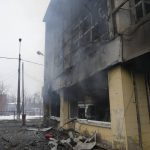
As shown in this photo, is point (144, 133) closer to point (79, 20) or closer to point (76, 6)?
point (79, 20)

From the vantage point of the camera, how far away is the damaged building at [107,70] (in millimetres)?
5562

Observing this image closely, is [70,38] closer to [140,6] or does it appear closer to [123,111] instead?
[140,6]

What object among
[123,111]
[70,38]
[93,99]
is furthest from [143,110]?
[70,38]

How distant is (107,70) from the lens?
6559 millimetres

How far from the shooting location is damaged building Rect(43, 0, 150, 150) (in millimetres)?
5562

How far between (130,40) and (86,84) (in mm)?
3387

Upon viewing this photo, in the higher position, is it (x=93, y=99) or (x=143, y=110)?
(x=93, y=99)

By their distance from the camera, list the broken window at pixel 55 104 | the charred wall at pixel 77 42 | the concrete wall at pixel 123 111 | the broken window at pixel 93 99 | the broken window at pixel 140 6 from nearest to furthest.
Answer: the concrete wall at pixel 123 111 → the broken window at pixel 140 6 → the charred wall at pixel 77 42 → the broken window at pixel 93 99 → the broken window at pixel 55 104

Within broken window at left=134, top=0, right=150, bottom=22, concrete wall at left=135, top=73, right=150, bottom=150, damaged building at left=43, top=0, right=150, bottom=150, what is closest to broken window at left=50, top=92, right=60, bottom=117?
damaged building at left=43, top=0, right=150, bottom=150

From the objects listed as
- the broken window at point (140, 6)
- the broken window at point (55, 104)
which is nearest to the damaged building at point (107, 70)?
the broken window at point (140, 6)

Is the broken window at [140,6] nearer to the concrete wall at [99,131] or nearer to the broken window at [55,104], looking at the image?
the concrete wall at [99,131]

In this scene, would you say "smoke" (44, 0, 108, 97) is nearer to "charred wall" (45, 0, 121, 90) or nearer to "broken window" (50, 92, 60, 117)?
"charred wall" (45, 0, 121, 90)

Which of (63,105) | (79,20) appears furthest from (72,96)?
(79,20)

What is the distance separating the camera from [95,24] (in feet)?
26.9
